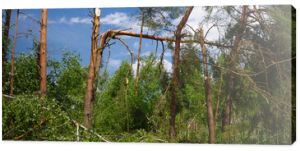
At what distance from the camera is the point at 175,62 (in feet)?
22.0

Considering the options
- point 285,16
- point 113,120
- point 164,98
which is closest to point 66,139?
point 113,120

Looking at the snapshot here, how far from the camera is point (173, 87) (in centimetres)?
671

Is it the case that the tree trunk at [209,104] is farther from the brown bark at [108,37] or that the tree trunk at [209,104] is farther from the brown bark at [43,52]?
the brown bark at [43,52]

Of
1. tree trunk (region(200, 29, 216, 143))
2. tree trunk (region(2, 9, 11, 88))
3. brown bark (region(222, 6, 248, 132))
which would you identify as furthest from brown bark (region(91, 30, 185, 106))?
tree trunk (region(2, 9, 11, 88))

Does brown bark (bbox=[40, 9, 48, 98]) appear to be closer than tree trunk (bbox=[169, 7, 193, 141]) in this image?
No

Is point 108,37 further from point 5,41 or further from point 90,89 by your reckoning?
point 5,41

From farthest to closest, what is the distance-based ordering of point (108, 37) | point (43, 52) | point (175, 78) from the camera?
point (43, 52), point (108, 37), point (175, 78)

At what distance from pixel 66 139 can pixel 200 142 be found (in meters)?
1.20

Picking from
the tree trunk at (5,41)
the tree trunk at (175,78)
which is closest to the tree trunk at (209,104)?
the tree trunk at (175,78)

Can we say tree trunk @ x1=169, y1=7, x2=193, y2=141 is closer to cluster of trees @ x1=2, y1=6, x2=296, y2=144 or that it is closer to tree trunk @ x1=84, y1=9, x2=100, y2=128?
cluster of trees @ x1=2, y1=6, x2=296, y2=144

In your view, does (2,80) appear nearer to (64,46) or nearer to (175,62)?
(64,46)

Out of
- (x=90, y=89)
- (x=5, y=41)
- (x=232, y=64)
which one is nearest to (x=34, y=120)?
(x=90, y=89)

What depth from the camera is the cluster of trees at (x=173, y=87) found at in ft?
20.9

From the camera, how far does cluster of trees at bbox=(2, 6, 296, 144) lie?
6379 millimetres
